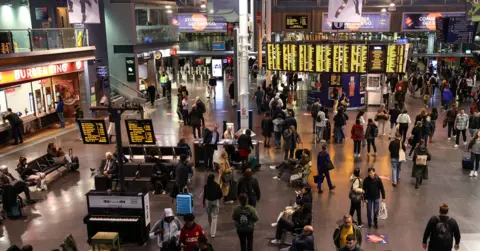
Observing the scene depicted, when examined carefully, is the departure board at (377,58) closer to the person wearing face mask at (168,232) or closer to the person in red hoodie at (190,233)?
the person wearing face mask at (168,232)

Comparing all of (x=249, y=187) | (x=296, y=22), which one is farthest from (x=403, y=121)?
(x=296, y=22)

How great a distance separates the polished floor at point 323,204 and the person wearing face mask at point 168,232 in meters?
1.58

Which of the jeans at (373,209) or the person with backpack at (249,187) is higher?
the person with backpack at (249,187)

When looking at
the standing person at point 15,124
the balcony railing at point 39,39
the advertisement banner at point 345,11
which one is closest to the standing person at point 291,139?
the advertisement banner at point 345,11

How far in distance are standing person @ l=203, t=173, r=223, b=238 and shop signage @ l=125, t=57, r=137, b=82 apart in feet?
68.7

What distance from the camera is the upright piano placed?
33.3ft

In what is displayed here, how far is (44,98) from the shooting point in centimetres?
2264

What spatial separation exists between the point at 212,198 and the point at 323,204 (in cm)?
371

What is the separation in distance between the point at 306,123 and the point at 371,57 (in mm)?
4741

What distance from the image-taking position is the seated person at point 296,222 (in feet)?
31.1

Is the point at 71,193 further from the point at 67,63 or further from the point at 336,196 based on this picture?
the point at 67,63

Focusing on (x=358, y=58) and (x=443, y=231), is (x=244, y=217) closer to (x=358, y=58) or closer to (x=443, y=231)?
(x=443, y=231)

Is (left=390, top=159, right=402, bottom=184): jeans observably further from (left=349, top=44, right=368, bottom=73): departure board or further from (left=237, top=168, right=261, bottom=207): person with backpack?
(left=349, top=44, right=368, bottom=73): departure board

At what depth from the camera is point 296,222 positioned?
31.9 feet
